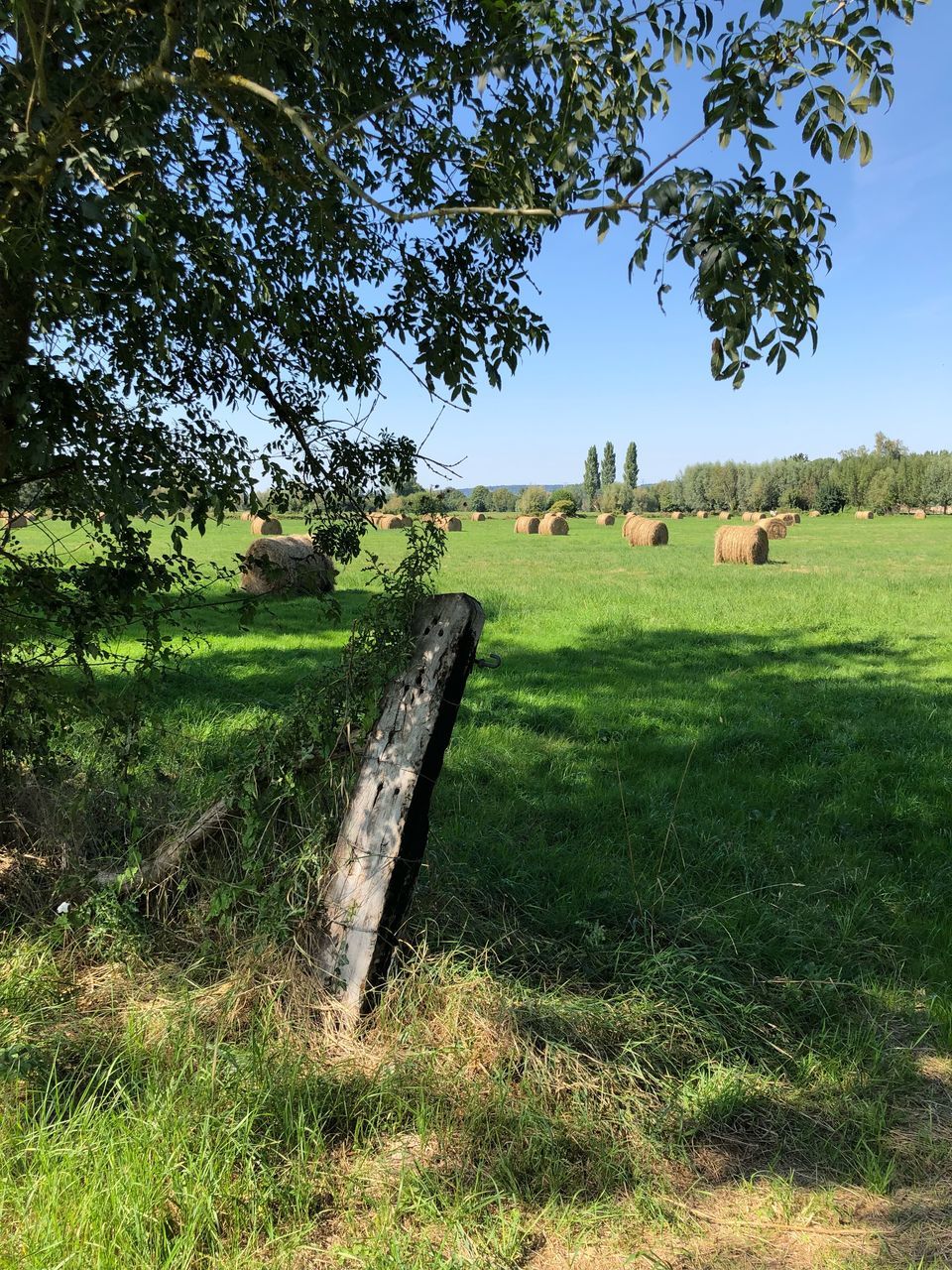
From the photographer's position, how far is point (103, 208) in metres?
2.35

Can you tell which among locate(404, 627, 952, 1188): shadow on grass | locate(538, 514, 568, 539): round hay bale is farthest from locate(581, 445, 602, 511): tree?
locate(404, 627, 952, 1188): shadow on grass

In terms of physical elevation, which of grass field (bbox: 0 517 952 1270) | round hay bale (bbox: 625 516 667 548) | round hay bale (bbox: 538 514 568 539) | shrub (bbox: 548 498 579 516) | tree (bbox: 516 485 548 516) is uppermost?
tree (bbox: 516 485 548 516)

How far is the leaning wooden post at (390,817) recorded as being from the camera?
321cm

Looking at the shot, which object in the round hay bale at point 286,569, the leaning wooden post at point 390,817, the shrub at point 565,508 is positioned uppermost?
the shrub at point 565,508

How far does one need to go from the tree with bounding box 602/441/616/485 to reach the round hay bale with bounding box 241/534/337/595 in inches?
4251

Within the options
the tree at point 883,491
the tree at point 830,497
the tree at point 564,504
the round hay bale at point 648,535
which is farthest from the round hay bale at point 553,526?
the tree at point 830,497

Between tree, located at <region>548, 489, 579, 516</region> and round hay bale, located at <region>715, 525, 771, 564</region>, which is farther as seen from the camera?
tree, located at <region>548, 489, 579, 516</region>

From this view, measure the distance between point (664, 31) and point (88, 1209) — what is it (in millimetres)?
3984

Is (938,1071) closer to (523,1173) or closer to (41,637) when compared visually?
(523,1173)

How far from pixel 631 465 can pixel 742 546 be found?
9918cm

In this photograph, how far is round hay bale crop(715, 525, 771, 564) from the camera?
24.4 m

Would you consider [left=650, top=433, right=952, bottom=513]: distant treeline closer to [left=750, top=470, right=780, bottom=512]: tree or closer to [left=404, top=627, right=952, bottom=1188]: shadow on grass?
[left=750, top=470, right=780, bottom=512]: tree

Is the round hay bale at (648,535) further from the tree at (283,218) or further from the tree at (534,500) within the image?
the tree at (534,500)

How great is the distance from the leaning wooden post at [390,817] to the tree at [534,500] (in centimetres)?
7599
